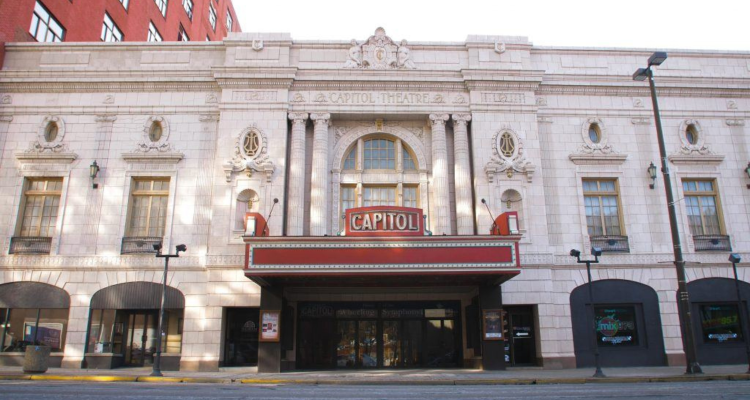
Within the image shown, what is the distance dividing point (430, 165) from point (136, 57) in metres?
15.0

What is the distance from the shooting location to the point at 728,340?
24.0 meters

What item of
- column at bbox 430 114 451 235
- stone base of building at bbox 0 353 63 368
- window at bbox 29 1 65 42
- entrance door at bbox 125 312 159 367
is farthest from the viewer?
window at bbox 29 1 65 42

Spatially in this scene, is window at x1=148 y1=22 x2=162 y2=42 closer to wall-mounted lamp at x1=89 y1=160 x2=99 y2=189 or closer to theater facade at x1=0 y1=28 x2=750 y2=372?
theater facade at x1=0 y1=28 x2=750 y2=372

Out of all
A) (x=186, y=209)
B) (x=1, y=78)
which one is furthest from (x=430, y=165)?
(x=1, y=78)

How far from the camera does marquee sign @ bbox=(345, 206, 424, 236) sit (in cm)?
2031

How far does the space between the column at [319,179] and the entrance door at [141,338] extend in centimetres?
813

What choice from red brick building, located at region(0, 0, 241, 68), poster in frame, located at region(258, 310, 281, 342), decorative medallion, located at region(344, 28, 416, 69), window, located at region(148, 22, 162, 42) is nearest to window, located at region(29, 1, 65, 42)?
red brick building, located at region(0, 0, 241, 68)

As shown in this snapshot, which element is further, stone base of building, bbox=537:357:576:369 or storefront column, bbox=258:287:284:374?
stone base of building, bbox=537:357:576:369

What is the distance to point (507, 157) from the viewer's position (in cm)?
2477

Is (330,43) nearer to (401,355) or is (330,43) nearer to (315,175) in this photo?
(315,175)

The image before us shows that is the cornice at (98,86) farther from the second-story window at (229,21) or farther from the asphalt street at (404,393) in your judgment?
the second-story window at (229,21)

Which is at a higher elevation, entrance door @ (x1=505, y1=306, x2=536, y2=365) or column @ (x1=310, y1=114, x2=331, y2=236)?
column @ (x1=310, y1=114, x2=331, y2=236)

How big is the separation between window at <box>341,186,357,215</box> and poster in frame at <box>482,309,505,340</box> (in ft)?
25.4

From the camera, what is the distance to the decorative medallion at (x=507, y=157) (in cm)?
2447
